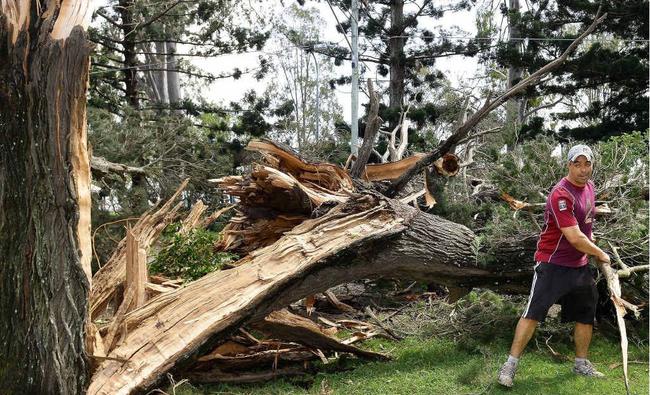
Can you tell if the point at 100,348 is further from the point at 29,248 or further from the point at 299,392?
the point at 299,392

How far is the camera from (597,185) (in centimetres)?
590

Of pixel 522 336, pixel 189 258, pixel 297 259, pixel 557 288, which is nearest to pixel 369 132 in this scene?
pixel 297 259

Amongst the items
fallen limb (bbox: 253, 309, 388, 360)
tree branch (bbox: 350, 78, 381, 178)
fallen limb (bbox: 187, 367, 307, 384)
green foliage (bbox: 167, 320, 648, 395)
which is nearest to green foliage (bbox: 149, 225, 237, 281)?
fallen limb (bbox: 253, 309, 388, 360)

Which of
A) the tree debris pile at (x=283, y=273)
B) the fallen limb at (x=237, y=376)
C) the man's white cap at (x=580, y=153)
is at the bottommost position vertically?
the fallen limb at (x=237, y=376)

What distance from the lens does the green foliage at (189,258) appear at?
5.19m

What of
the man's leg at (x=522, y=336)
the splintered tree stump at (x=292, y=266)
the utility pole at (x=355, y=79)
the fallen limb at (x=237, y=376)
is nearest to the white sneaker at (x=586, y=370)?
the man's leg at (x=522, y=336)

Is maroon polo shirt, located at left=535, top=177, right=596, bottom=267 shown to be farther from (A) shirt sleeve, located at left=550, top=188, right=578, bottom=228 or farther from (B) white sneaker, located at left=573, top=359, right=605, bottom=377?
(B) white sneaker, located at left=573, top=359, right=605, bottom=377

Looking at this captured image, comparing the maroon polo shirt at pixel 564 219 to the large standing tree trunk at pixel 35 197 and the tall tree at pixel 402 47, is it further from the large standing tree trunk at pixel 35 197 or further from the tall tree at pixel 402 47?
the tall tree at pixel 402 47

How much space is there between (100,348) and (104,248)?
663cm

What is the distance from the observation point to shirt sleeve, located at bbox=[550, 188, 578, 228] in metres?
4.13

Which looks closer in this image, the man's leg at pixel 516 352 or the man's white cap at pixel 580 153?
the man's white cap at pixel 580 153

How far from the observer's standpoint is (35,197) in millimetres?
3365

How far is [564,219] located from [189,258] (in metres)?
3.07

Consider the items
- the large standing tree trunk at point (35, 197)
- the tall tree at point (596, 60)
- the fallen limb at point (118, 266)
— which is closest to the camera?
the large standing tree trunk at point (35, 197)
